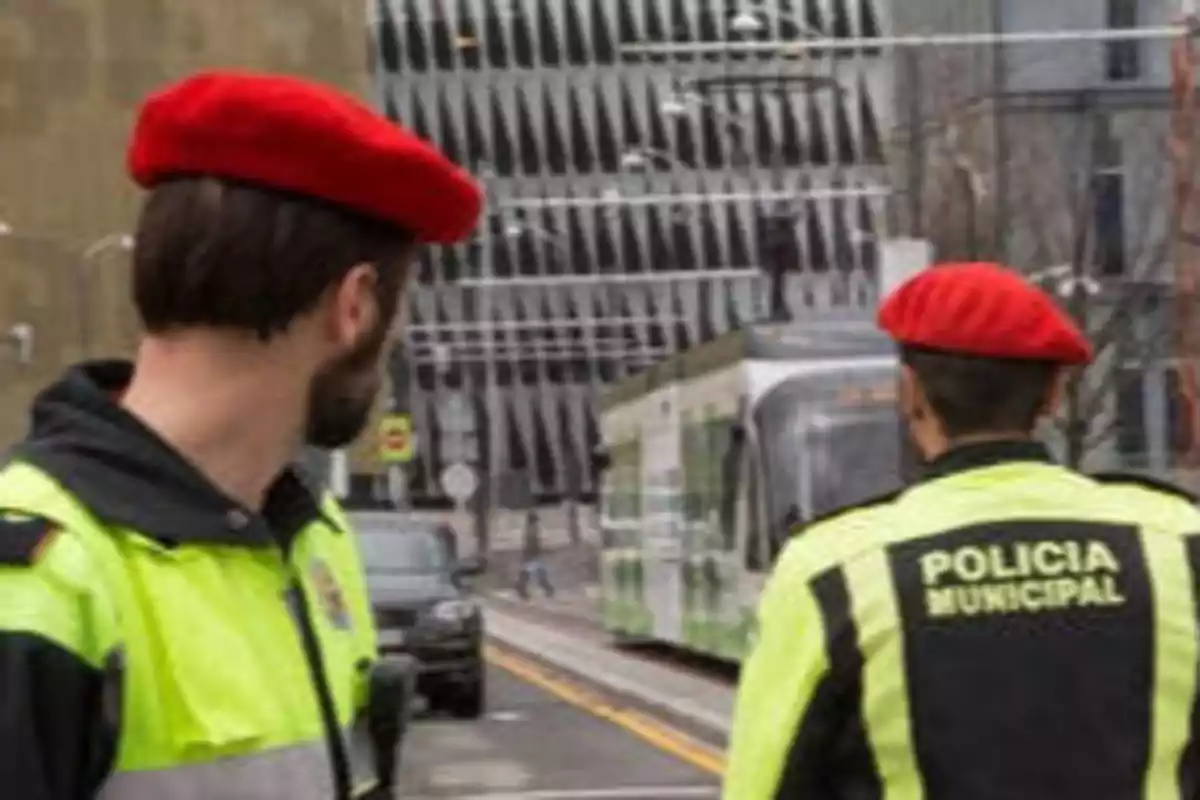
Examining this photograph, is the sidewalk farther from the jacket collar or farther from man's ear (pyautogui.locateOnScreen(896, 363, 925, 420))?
the jacket collar

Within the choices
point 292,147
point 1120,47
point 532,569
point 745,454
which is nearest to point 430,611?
point 745,454

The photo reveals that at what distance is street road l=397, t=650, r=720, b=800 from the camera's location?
21.5 m

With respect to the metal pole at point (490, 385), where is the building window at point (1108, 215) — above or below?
above

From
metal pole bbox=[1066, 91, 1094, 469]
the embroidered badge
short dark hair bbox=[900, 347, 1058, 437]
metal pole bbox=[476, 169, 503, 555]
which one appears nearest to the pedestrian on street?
metal pole bbox=[1066, 91, 1094, 469]

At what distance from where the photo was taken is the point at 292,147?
9.55 ft

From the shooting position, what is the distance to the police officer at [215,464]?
2693mm

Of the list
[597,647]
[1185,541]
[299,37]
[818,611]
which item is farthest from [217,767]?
[299,37]

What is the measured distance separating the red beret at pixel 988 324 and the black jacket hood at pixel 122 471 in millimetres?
1713

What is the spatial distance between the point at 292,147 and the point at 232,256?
0.37 ft

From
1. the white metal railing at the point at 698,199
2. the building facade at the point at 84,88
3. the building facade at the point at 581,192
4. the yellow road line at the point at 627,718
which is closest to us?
the yellow road line at the point at 627,718

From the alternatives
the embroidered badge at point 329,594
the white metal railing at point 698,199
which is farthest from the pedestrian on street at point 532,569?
the embroidered badge at point 329,594

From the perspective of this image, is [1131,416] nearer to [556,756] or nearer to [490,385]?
[556,756]

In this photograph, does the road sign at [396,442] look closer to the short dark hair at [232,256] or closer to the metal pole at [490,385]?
the metal pole at [490,385]

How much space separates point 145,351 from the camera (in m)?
2.90
